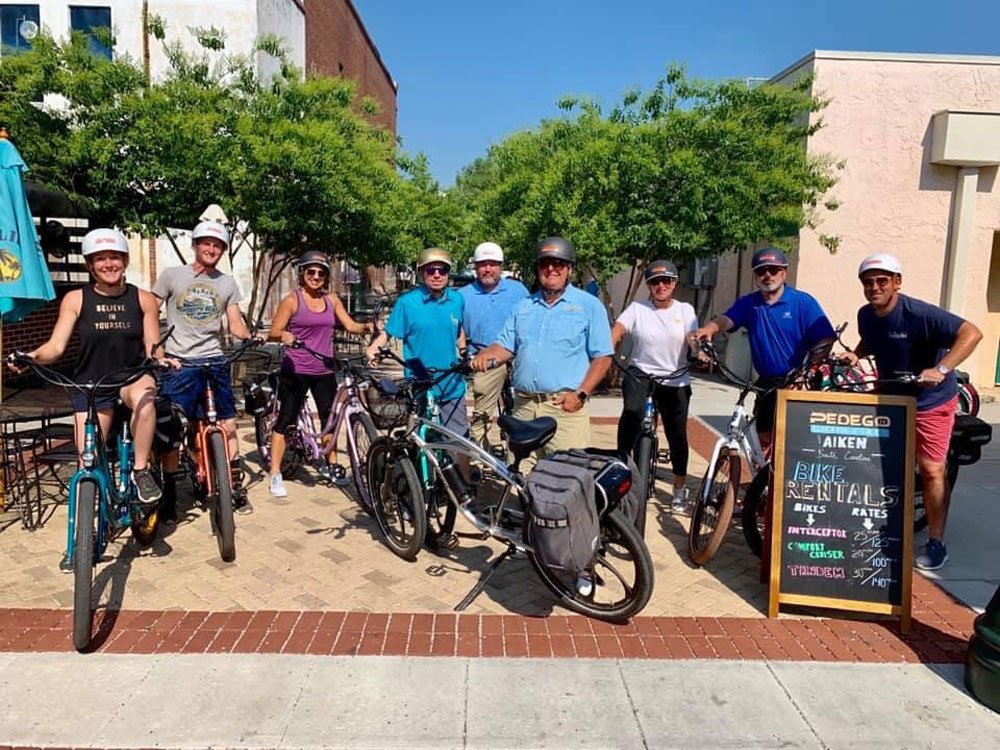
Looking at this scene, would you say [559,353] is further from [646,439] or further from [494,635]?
[494,635]

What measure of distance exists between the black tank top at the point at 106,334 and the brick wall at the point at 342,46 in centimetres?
1601

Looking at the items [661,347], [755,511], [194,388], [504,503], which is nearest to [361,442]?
[194,388]

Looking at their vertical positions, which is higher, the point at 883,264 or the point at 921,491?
the point at 883,264

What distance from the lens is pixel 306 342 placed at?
5648mm

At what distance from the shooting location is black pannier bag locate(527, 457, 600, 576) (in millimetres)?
3492

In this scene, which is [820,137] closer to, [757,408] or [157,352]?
[757,408]

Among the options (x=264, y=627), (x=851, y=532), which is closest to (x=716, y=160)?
(x=851, y=532)

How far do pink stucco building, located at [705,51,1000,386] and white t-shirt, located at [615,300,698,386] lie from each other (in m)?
7.12

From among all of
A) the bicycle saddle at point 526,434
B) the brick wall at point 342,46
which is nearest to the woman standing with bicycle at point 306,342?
the bicycle saddle at point 526,434

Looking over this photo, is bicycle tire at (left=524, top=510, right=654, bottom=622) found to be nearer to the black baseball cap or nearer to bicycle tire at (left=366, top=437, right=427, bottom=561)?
bicycle tire at (left=366, top=437, right=427, bottom=561)

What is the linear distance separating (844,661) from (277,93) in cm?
868

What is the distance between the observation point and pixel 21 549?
15.4ft

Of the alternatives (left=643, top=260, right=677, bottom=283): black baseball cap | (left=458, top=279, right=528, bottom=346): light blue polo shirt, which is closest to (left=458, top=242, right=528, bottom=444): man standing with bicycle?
(left=458, top=279, right=528, bottom=346): light blue polo shirt

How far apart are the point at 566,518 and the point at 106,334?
109 inches
